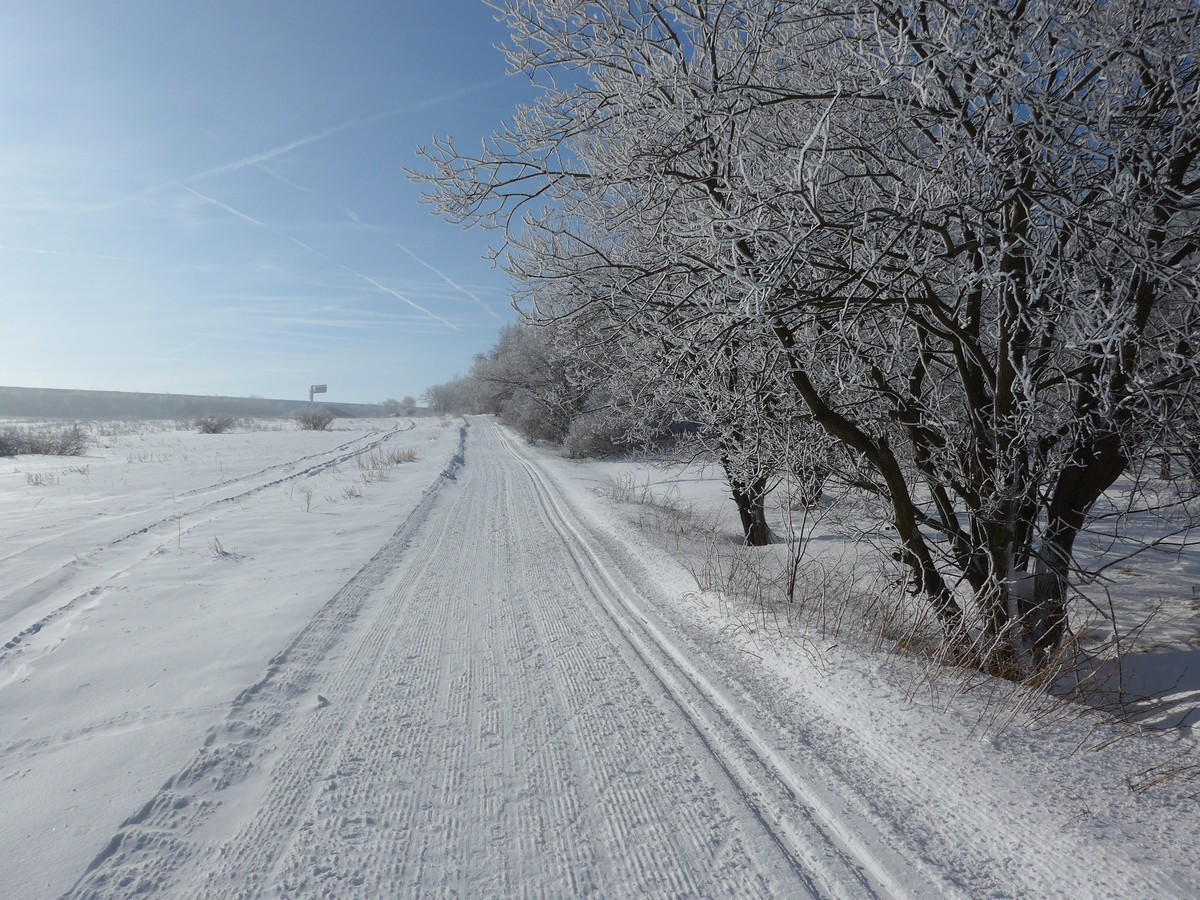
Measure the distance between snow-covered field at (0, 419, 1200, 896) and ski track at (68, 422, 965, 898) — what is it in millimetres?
14

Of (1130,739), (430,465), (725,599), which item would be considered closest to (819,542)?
(725,599)

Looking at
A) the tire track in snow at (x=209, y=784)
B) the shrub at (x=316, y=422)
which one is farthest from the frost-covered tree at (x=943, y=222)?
the shrub at (x=316, y=422)

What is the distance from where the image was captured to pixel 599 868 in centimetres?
241

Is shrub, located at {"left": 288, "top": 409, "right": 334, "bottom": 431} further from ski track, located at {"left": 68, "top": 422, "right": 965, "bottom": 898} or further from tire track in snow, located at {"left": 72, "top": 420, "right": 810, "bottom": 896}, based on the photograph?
tire track in snow, located at {"left": 72, "top": 420, "right": 810, "bottom": 896}

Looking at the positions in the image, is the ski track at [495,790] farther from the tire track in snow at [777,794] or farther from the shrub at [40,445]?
the shrub at [40,445]

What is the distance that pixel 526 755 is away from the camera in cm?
320

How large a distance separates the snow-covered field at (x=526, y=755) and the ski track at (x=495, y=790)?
0.05ft

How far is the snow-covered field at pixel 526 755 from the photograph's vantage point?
7.84ft

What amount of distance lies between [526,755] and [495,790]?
320 mm

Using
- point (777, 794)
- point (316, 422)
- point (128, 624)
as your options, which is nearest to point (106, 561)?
point (128, 624)

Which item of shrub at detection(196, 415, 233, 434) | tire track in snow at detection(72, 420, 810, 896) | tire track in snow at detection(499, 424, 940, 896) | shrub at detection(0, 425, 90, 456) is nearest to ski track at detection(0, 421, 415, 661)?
tire track in snow at detection(72, 420, 810, 896)

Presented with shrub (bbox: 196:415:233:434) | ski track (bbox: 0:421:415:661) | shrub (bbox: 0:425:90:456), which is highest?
shrub (bbox: 196:415:233:434)

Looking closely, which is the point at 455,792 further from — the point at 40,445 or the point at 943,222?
the point at 40,445

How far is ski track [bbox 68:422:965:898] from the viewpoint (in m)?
2.37
